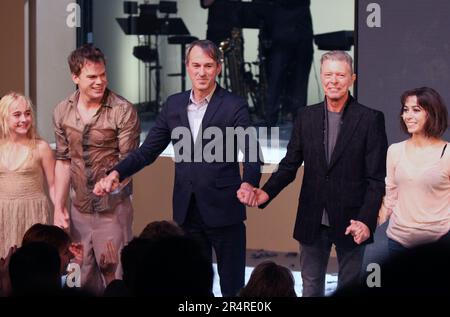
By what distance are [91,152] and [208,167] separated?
0.66 meters

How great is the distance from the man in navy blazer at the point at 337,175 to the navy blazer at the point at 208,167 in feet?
0.91

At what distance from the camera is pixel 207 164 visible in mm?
5652

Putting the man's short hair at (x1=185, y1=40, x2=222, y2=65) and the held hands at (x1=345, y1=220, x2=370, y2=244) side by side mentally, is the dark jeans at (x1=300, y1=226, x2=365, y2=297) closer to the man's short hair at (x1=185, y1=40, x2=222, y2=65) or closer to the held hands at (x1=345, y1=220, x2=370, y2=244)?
the held hands at (x1=345, y1=220, x2=370, y2=244)

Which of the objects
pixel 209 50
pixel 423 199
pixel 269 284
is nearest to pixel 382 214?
pixel 423 199

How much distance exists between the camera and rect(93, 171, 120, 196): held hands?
5.51m

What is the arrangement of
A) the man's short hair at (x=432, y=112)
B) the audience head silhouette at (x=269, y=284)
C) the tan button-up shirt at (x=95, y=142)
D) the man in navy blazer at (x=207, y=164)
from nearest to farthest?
the audience head silhouette at (x=269, y=284) → the man's short hair at (x=432, y=112) → the man in navy blazer at (x=207, y=164) → the tan button-up shirt at (x=95, y=142)

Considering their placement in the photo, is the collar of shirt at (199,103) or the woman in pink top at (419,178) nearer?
the woman in pink top at (419,178)

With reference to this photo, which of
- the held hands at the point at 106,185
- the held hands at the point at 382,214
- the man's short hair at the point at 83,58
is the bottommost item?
the held hands at the point at 382,214

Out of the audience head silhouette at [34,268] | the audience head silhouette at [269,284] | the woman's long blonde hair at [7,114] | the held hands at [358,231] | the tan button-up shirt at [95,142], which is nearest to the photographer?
the audience head silhouette at [34,268]

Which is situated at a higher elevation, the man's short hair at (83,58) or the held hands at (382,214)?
the man's short hair at (83,58)

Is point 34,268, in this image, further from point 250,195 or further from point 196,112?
point 196,112

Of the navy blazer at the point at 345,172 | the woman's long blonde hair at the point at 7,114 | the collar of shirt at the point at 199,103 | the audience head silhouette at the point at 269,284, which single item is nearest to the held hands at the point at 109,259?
the woman's long blonde hair at the point at 7,114

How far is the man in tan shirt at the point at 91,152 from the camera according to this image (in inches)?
229

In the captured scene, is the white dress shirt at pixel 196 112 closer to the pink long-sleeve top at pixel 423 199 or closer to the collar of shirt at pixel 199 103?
the collar of shirt at pixel 199 103
